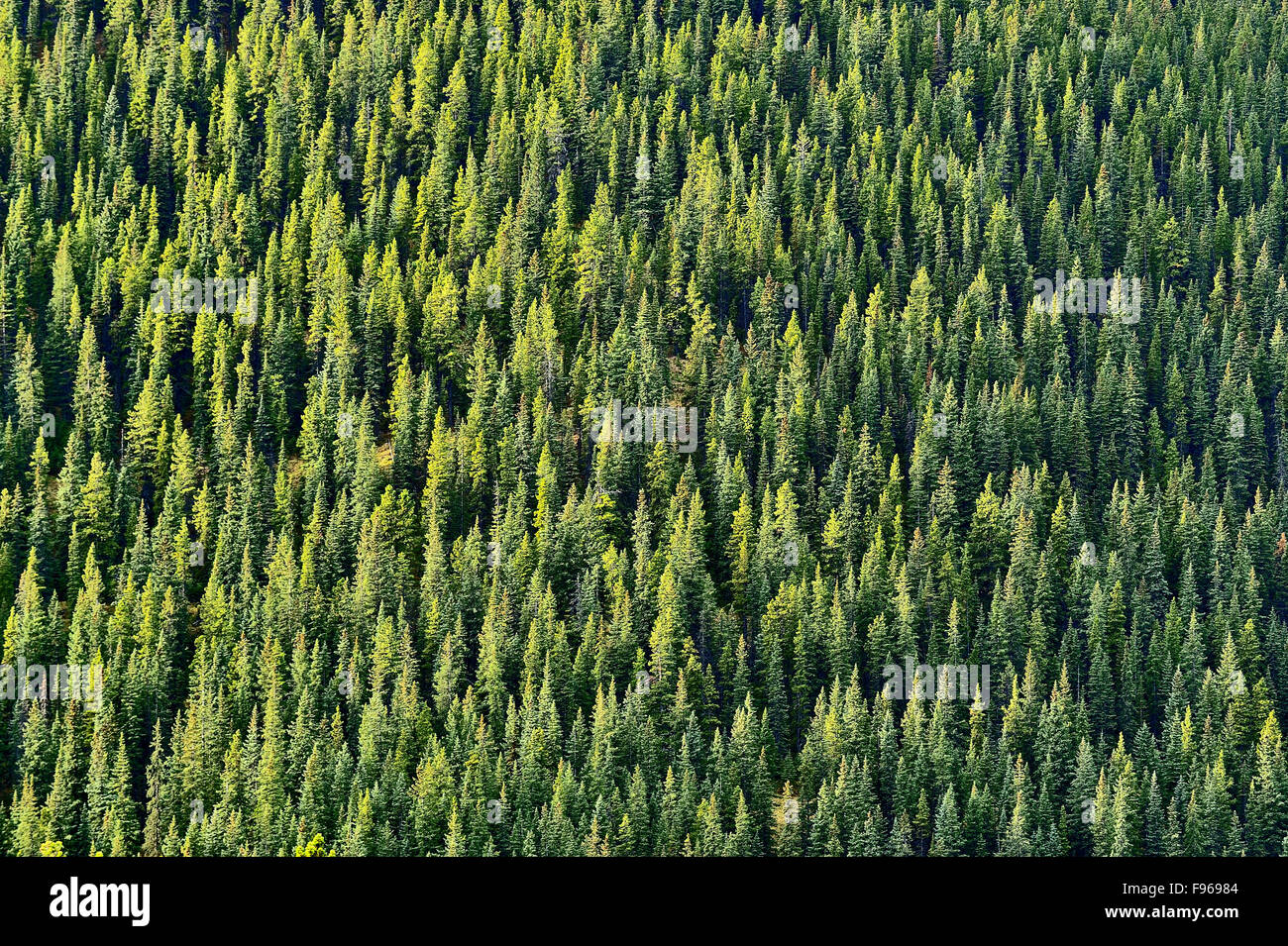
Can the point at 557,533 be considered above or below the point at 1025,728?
above

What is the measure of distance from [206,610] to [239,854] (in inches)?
1142

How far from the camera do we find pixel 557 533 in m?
190

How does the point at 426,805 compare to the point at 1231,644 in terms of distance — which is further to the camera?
the point at 1231,644

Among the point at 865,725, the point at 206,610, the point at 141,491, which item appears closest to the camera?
the point at 865,725

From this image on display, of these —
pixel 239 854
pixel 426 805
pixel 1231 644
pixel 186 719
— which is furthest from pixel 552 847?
pixel 1231 644

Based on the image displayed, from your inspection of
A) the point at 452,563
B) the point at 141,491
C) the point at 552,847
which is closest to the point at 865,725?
the point at 552,847

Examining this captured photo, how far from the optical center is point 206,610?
7146 inches

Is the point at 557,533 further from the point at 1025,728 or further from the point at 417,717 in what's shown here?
the point at 1025,728
